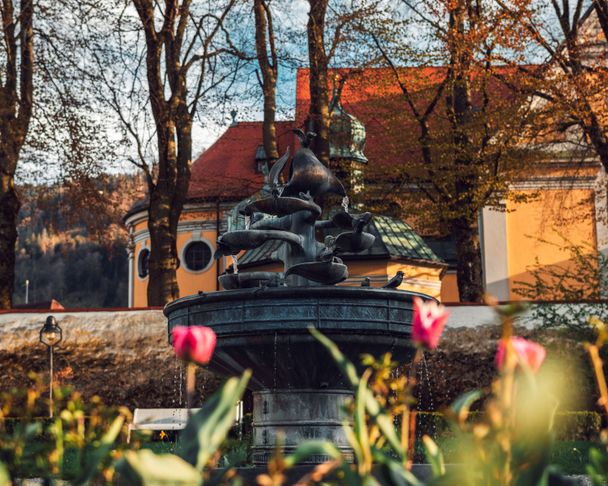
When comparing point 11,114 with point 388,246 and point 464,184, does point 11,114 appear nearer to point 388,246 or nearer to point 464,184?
point 464,184

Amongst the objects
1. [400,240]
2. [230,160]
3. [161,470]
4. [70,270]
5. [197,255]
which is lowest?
[161,470]

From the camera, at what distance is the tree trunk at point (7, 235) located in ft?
61.4

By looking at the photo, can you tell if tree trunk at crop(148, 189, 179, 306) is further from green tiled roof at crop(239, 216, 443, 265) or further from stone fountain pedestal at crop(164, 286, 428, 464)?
stone fountain pedestal at crop(164, 286, 428, 464)

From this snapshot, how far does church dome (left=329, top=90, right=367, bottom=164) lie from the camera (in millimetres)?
24845

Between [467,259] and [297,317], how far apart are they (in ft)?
50.1

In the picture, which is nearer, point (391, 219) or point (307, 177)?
point (307, 177)

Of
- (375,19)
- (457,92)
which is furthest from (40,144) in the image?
(457,92)

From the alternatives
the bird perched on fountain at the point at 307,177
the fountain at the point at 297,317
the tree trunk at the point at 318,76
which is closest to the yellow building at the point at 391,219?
the tree trunk at the point at 318,76

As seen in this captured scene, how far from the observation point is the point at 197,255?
3650 cm

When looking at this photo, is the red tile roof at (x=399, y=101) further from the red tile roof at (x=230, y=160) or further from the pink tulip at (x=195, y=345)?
the pink tulip at (x=195, y=345)

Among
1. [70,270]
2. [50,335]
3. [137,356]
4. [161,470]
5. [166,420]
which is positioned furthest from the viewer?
[70,270]

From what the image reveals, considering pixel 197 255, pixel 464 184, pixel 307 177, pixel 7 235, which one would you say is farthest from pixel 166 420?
pixel 197 255

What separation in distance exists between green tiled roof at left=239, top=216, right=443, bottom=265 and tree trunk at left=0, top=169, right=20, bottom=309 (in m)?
6.67

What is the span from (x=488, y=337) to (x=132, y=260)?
22725 millimetres
